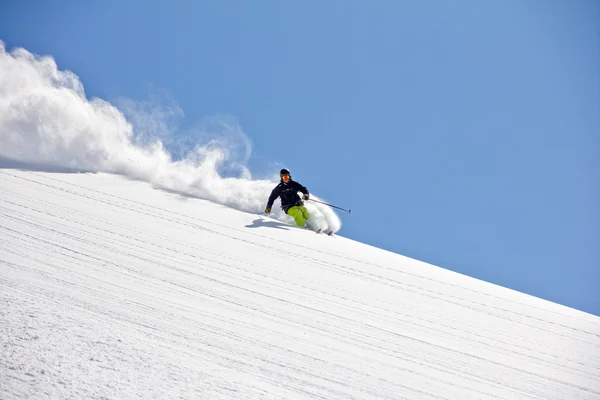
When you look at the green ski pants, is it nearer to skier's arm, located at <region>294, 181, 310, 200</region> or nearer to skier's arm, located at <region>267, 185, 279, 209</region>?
skier's arm, located at <region>294, 181, 310, 200</region>

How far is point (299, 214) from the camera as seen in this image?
373 inches

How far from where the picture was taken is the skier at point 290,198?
9.51 metres

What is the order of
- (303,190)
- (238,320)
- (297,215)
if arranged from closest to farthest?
(238,320) → (297,215) → (303,190)

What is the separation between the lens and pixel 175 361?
2.95 metres

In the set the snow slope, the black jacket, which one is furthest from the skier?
the snow slope

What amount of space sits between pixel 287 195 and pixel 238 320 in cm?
601

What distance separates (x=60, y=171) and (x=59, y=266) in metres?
6.09

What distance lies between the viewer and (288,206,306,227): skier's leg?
31.0 feet

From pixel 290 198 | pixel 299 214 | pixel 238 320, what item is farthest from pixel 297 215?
pixel 238 320

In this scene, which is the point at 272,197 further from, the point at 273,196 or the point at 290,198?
the point at 290,198

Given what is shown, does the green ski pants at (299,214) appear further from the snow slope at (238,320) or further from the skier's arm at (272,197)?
the snow slope at (238,320)

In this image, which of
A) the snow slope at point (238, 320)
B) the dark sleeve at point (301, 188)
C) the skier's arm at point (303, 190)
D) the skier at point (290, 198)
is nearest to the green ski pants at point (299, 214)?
the skier at point (290, 198)

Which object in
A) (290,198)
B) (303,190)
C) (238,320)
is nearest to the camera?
(238,320)

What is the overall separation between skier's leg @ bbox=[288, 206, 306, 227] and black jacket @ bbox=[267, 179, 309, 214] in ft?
0.36
